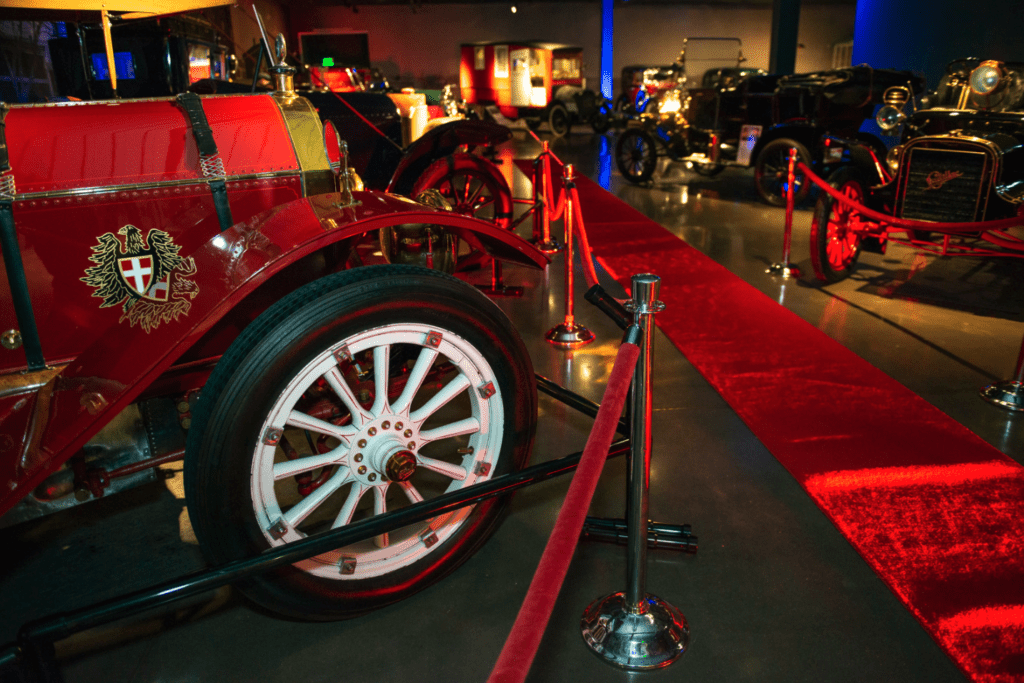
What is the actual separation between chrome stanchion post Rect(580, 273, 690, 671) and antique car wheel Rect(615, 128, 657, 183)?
26.0ft

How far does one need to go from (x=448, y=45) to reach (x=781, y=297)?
2378 centimetres

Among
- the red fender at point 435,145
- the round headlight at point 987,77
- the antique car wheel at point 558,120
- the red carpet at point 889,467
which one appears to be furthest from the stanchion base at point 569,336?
the antique car wheel at point 558,120

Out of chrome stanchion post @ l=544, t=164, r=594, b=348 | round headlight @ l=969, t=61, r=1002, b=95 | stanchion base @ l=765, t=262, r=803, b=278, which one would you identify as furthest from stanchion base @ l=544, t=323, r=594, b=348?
round headlight @ l=969, t=61, r=1002, b=95

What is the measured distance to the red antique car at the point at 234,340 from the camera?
60.3 inches

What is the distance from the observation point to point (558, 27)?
25.0m

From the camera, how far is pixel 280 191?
218 cm

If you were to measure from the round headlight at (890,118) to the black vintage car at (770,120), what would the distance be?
1.45 meters

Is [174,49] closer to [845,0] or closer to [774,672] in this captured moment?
[774,672]

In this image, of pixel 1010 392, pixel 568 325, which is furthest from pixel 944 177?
pixel 568 325

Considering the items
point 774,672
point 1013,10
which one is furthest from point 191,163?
point 1013,10

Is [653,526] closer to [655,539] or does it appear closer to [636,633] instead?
[655,539]

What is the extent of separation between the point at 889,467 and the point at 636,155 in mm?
7371

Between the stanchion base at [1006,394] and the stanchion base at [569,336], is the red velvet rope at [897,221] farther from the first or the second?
the stanchion base at [569,336]

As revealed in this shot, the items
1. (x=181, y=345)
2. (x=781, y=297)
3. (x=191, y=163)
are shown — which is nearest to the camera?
(x=181, y=345)
